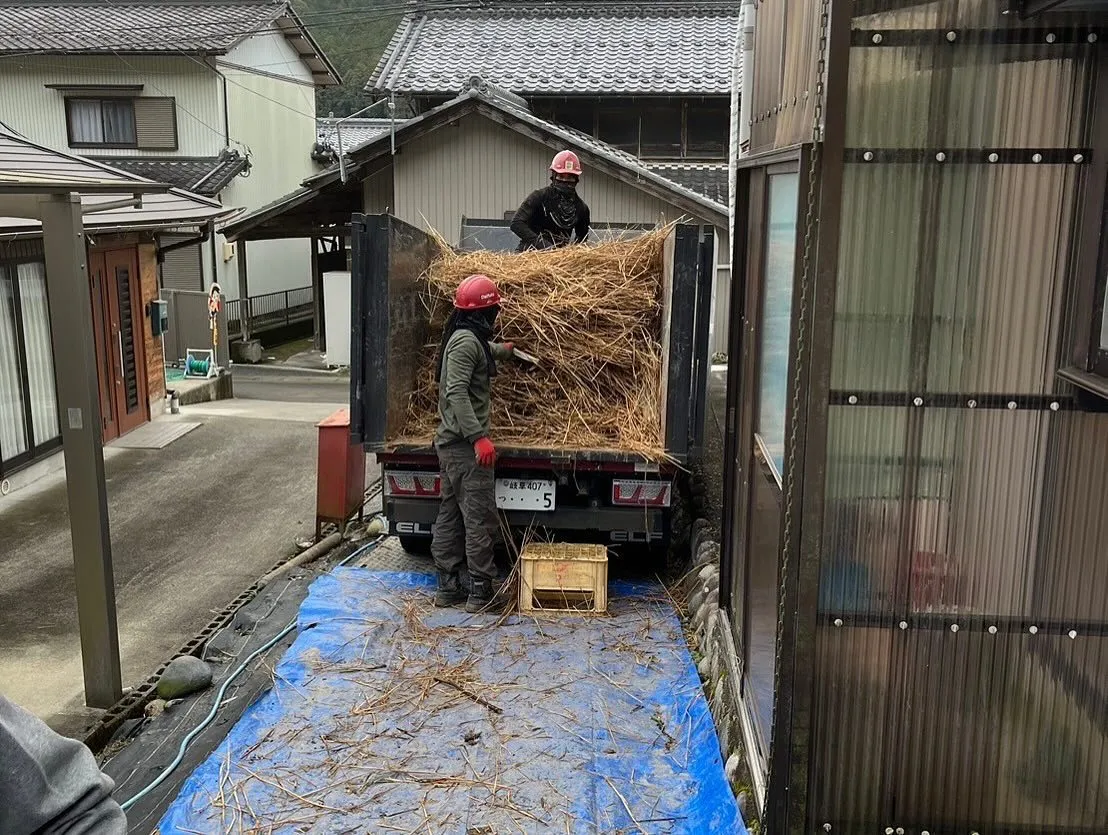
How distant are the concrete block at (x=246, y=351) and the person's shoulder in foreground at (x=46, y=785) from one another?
1975 cm

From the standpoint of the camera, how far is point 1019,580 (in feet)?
9.13

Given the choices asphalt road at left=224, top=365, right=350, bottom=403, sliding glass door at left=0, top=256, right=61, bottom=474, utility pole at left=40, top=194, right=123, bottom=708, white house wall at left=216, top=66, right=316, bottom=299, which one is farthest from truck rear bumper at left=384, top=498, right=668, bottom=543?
white house wall at left=216, top=66, right=316, bottom=299

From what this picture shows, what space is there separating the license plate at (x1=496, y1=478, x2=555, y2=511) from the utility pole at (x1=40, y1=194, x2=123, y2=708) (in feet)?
7.17

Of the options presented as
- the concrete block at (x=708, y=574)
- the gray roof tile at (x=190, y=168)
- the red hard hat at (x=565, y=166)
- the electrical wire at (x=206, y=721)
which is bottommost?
the electrical wire at (x=206, y=721)

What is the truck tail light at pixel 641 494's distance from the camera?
572 cm

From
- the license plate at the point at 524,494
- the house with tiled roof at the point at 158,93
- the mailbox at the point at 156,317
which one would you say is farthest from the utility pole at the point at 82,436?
the house with tiled roof at the point at 158,93

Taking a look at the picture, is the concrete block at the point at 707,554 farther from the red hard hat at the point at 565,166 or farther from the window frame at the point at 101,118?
the window frame at the point at 101,118

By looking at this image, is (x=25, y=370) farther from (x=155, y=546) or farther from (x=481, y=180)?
(x=481, y=180)

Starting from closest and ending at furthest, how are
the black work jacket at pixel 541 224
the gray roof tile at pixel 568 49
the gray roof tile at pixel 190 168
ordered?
the black work jacket at pixel 541 224
the gray roof tile at pixel 568 49
the gray roof tile at pixel 190 168

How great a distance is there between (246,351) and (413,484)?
51.4 feet

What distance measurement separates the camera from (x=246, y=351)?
20.4 m

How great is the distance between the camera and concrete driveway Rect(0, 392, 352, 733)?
5.37 metres

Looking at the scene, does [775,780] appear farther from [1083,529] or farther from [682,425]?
[682,425]

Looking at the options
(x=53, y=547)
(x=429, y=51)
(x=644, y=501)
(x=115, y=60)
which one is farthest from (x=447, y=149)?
(x=115, y=60)
